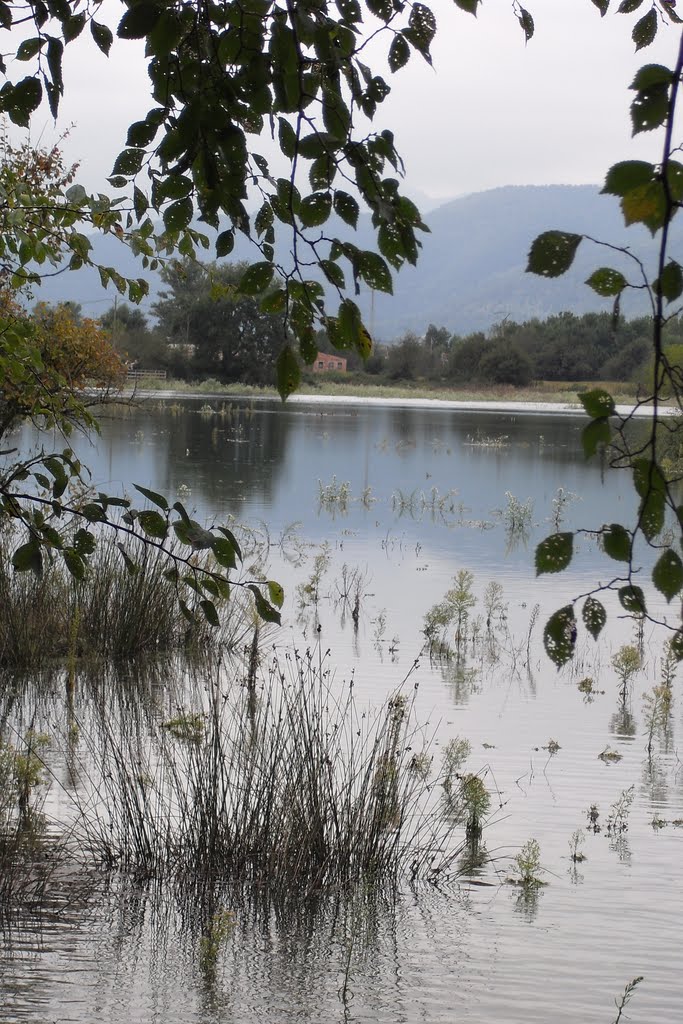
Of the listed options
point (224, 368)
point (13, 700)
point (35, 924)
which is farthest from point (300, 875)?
point (224, 368)

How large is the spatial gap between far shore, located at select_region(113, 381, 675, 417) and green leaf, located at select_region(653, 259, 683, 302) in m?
58.1

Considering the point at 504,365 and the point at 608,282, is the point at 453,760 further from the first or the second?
the point at 504,365

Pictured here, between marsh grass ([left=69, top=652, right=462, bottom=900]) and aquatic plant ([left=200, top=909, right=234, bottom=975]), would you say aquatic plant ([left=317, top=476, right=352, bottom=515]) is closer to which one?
marsh grass ([left=69, top=652, right=462, bottom=900])

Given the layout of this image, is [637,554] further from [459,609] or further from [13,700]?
[13,700]

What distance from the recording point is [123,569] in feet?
29.2

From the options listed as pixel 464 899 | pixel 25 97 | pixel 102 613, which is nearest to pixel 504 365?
pixel 102 613

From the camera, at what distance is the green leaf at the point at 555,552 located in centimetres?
148

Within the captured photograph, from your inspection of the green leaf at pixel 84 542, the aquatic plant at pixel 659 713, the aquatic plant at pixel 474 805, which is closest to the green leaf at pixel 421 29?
the green leaf at pixel 84 542

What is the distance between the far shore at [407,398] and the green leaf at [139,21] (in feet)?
189

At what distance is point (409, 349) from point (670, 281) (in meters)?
86.9

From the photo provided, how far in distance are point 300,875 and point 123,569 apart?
4597mm

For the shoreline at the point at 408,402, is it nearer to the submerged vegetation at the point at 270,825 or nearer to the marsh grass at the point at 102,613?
the marsh grass at the point at 102,613

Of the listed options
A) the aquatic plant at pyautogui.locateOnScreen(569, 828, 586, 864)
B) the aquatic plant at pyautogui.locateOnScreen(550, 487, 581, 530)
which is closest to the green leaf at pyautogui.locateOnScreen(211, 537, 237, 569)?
the aquatic plant at pyautogui.locateOnScreen(569, 828, 586, 864)

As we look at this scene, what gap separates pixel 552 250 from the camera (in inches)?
54.2
